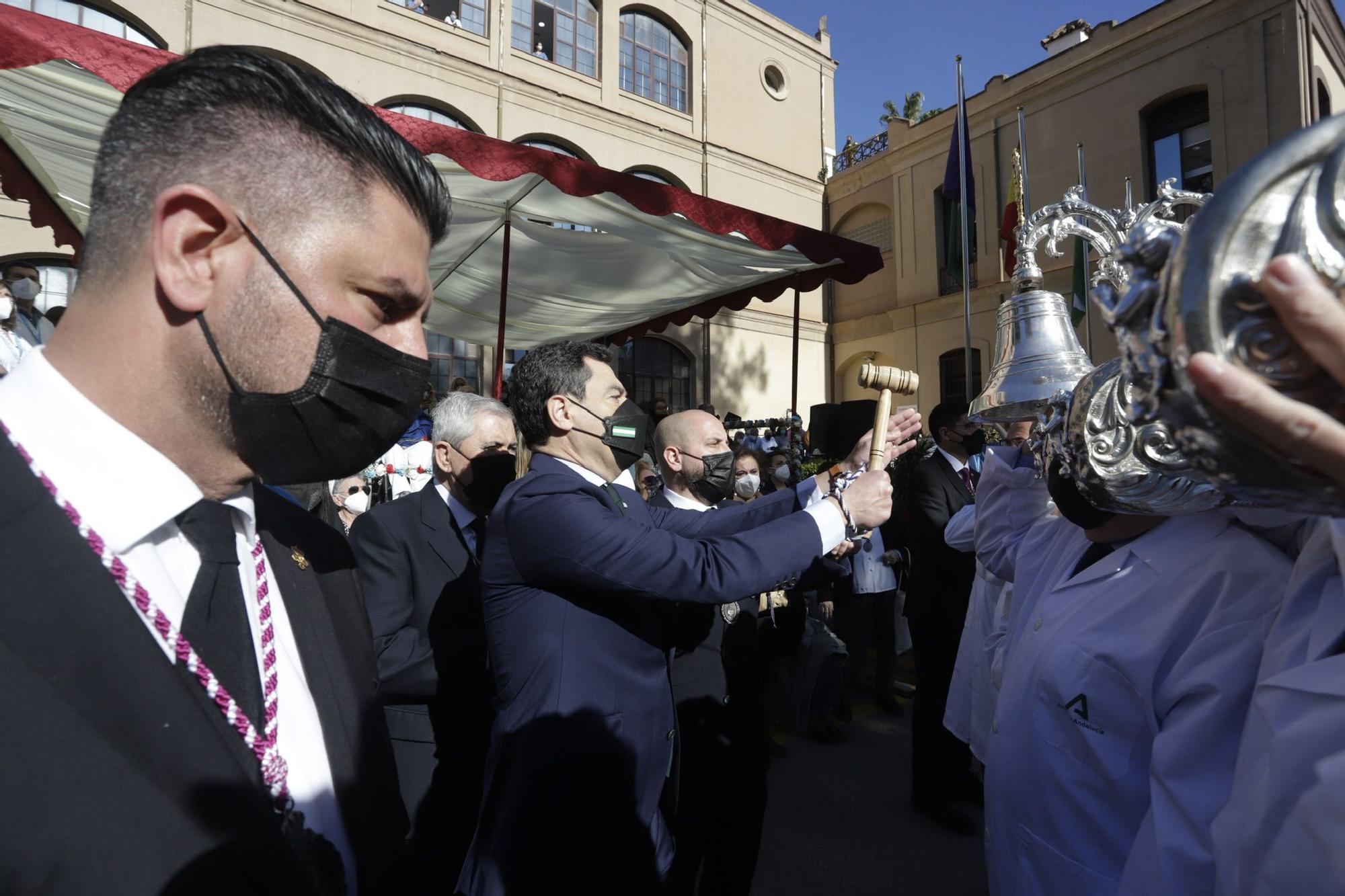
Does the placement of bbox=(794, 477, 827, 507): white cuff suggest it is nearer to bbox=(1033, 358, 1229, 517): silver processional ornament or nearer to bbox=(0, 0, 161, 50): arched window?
bbox=(1033, 358, 1229, 517): silver processional ornament

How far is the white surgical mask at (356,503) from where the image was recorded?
446 cm

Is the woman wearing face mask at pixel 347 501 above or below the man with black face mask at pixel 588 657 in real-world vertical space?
above

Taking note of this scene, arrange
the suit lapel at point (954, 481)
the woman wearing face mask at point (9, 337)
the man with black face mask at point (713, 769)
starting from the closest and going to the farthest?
the man with black face mask at point (713, 769)
the suit lapel at point (954, 481)
the woman wearing face mask at point (9, 337)

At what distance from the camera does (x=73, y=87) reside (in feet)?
12.7

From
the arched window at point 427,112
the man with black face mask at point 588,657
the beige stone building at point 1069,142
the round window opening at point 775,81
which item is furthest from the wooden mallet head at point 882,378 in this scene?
the round window opening at point 775,81

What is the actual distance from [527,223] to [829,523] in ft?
15.8

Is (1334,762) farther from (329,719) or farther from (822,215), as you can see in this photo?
(822,215)

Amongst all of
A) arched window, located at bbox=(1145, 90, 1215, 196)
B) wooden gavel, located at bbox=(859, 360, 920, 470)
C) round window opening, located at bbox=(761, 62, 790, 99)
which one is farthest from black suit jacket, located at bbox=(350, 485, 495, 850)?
round window opening, located at bbox=(761, 62, 790, 99)

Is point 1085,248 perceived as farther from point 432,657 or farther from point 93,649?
point 93,649

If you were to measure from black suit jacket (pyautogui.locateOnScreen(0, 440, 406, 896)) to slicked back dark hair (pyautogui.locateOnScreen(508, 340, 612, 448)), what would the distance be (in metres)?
1.59

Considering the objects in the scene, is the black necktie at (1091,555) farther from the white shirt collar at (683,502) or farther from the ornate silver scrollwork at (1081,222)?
the white shirt collar at (683,502)

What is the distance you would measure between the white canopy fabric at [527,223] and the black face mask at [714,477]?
194 centimetres

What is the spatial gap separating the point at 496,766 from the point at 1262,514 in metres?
1.90

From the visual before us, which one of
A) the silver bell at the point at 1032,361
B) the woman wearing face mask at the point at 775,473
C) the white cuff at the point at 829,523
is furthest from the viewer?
the woman wearing face mask at the point at 775,473
